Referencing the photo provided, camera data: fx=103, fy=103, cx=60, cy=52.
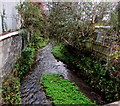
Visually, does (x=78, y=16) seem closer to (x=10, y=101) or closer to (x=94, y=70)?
(x=94, y=70)

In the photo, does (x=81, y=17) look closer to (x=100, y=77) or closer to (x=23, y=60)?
(x=100, y=77)

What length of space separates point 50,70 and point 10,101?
9.31 ft

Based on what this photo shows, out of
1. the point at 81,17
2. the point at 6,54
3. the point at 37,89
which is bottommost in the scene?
the point at 37,89

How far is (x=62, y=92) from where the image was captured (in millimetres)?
3740

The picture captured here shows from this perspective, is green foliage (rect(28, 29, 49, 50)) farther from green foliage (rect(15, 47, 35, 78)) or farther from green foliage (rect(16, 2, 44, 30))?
green foliage (rect(15, 47, 35, 78))

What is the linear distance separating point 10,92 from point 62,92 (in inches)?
70.1

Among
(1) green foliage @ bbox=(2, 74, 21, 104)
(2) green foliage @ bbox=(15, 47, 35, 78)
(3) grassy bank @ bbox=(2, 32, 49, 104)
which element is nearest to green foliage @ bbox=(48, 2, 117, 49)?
(2) green foliage @ bbox=(15, 47, 35, 78)

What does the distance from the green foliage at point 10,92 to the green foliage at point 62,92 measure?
3.33 ft

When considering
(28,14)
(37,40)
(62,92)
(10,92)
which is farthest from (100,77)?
(37,40)

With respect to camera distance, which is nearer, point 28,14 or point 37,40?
point 28,14

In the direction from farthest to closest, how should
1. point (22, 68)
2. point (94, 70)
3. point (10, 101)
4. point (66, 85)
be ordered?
point (22, 68), point (94, 70), point (66, 85), point (10, 101)

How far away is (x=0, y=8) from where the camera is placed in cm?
392

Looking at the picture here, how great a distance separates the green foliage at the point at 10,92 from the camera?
10.5 feet

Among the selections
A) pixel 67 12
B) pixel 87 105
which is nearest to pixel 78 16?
pixel 67 12
